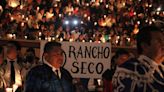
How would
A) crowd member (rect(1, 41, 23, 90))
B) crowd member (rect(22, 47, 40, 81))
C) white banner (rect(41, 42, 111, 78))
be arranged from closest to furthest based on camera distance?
white banner (rect(41, 42, 111, 78)) → crowd member (rect(1, 41, 23, 90)) → crowd member (rect(22, 47, 40, 81))

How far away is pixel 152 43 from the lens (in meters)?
3.61

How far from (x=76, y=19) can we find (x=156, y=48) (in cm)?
845

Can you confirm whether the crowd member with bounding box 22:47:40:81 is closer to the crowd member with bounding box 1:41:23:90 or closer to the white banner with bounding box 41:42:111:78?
the crowd member with bounding box 1:41:23:90

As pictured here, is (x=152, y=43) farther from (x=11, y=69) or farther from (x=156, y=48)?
(x=11, y=69)

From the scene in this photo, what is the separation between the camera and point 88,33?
1205 centimetres

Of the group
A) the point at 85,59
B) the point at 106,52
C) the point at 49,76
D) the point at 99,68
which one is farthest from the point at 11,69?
the point at 49,76

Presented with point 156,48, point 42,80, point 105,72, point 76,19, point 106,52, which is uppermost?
point 76,19

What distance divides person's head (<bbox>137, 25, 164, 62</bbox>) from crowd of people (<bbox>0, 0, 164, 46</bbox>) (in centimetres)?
756

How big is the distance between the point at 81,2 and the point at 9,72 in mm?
4942

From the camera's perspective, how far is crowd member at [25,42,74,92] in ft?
16.6

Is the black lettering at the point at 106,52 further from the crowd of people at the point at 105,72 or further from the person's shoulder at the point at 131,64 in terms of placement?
the person's shoulder at the point at 131,64

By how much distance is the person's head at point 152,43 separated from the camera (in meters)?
3.59

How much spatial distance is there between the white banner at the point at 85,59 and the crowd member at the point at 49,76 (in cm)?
169

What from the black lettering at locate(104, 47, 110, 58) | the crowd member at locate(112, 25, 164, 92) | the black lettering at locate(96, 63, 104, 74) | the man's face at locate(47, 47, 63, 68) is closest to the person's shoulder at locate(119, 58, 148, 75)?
the crowd member at locate(112, 25, 164, 92)
